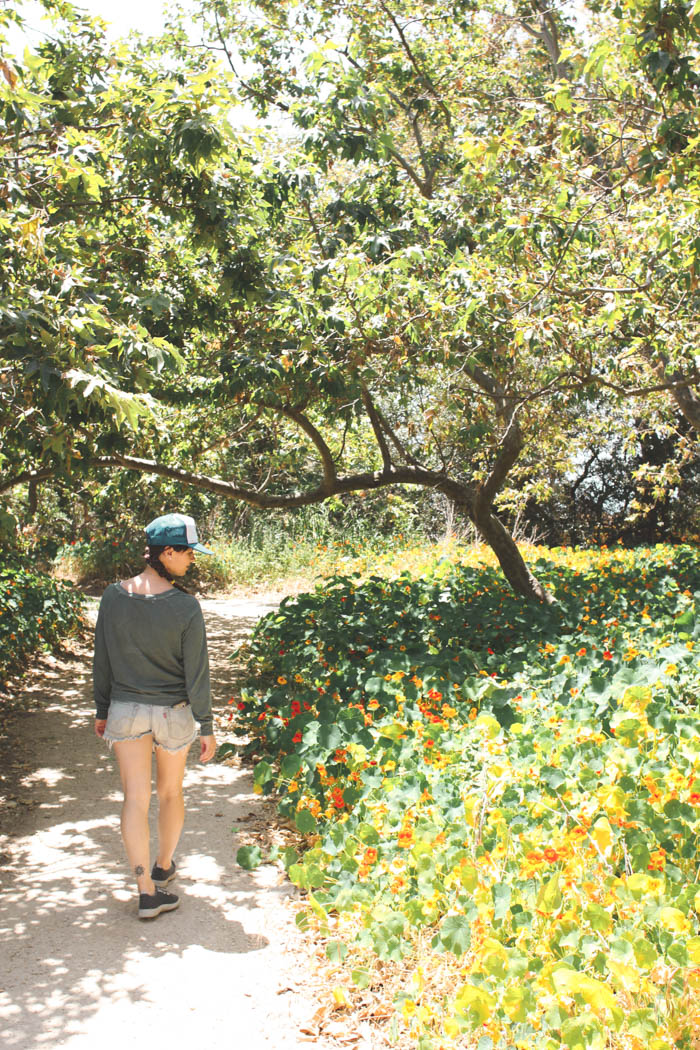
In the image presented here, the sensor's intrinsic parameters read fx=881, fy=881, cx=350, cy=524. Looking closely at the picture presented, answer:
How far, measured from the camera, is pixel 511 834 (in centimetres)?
303

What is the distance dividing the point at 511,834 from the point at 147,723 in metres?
1.42

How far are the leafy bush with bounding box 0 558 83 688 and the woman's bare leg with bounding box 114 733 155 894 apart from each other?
419 centimetres

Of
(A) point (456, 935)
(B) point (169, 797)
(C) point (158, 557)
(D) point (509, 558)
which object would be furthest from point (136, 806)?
(D) point (509, 558)

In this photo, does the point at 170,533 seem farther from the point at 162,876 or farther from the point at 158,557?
the point at 162,876

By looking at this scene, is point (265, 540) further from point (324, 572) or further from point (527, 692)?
point (527, 692)

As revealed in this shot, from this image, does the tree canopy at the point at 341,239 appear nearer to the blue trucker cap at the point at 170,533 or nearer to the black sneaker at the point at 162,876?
the blue trucker cap at the point at 170,533

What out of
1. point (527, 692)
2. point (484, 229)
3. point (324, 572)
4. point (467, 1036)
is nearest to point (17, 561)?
point (324, 572)

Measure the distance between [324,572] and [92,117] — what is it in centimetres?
868

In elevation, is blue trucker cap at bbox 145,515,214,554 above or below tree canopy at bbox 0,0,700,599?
below

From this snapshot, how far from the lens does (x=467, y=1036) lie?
256cm

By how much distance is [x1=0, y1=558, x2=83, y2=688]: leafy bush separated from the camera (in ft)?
24.8

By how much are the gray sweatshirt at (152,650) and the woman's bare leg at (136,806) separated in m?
0.19

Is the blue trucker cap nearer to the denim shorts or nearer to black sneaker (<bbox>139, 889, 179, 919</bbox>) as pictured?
the denim shorts

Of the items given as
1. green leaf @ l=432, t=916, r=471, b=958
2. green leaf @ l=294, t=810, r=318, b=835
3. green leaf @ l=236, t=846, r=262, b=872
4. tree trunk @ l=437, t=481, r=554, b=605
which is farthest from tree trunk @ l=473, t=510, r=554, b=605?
green leaf @ l=432, t=916, r=471, b=958
